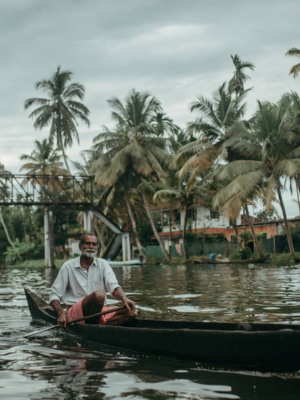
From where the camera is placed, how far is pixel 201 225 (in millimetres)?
43969

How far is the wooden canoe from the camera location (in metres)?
4.48

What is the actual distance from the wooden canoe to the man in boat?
293mm

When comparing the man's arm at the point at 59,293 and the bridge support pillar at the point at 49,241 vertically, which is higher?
the bridge support pillar at the point at 49,241

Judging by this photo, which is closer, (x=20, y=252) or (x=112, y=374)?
(x=112, y=374)

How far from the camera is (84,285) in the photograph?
21.7ft

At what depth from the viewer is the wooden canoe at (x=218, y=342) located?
14.7 ft

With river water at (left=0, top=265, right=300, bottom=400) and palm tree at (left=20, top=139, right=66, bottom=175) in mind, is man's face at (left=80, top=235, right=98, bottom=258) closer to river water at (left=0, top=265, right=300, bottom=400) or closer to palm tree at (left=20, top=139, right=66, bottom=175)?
river water at (left=0, top=265, right=300, bottom=400)

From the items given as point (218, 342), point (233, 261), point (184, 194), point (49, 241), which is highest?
point (184, 194)

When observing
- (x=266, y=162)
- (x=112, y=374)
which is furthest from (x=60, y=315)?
(x=266, y=162)

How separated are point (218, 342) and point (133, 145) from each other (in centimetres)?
2886

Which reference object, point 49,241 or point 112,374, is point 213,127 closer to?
point 49,241

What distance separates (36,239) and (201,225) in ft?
56.4

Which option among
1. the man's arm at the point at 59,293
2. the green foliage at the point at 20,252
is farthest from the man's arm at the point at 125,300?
the green foliage at the point at 20,252

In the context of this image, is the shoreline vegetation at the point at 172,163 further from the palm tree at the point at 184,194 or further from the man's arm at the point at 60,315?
the man's arm at the point at 60,315
